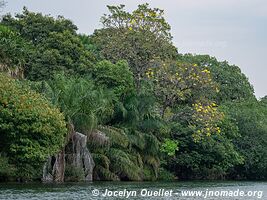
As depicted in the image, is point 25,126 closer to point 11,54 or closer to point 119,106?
point 11,54

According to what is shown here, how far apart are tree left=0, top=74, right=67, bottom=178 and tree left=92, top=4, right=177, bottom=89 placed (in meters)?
19.4

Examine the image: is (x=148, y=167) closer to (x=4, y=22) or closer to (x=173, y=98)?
(x=173, y=98)

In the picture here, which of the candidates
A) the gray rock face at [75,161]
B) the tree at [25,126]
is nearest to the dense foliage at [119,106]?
the tree at [25,126]

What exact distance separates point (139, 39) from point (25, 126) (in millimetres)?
22538

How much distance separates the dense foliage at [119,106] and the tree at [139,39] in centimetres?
9

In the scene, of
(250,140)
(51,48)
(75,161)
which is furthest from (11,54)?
(250,140)

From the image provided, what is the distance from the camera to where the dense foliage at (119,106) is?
38.9m

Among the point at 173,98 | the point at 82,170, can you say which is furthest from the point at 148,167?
the point at 82,170

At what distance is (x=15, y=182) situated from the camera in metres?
40.2

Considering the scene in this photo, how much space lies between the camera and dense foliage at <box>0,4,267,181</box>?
3888 centimetres

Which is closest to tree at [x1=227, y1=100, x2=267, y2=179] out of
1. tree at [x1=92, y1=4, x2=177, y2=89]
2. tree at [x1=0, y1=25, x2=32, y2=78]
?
tree at [x1=92, y1=4, x2=177, y2=89]

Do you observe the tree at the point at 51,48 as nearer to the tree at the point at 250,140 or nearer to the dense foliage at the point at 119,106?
the dense foliage at the point at 119,106

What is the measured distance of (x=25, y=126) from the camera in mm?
37312

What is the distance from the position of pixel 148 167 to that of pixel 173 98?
21.7ft
